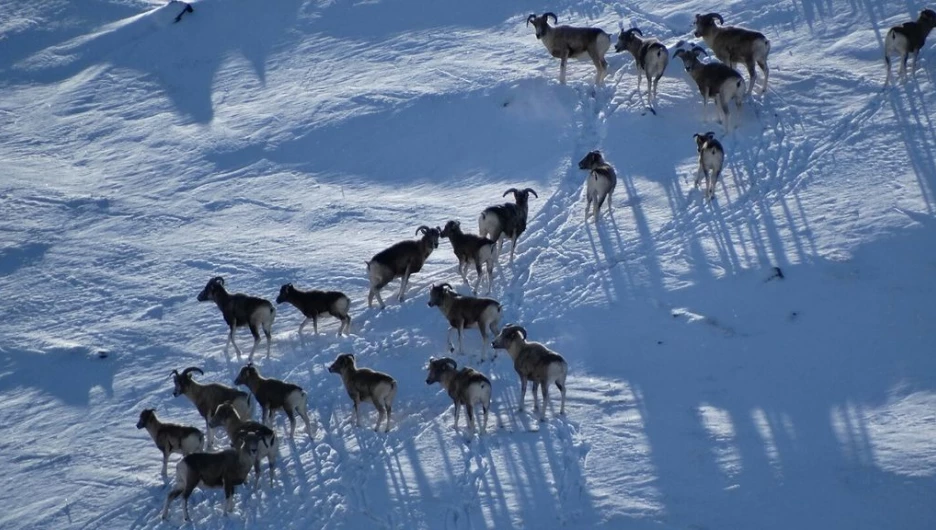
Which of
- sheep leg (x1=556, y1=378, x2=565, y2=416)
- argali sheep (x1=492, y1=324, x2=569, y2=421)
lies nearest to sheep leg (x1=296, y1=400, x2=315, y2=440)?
argali sheep (x1=492, y1=324, x2=569, y2=421)

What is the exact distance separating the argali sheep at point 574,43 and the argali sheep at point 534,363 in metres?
8.71

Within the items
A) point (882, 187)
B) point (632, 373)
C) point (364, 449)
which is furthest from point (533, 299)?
point (882, 187)

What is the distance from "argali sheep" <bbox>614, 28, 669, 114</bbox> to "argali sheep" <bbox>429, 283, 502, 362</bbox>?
→ 23.1ft

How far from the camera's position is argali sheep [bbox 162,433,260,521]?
53.2 ft

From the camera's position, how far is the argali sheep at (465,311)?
1823cm

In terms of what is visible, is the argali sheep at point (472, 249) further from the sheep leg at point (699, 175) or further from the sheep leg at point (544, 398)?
the sheep leg at point (699, 175)

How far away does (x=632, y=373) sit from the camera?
699 inches

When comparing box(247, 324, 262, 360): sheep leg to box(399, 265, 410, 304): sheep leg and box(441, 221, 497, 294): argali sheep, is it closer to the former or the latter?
box(399, 265, 410, 304): sheep leg

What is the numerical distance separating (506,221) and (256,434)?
5.69m

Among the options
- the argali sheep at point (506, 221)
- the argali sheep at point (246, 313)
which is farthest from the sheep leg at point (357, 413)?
the argali sheep at point (506, 221)

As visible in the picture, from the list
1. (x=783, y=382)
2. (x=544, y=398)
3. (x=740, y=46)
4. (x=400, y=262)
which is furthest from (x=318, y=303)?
(x=740, y=46)

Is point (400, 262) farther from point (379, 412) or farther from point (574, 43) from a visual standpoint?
point (574, 43)

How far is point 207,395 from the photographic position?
1795cm

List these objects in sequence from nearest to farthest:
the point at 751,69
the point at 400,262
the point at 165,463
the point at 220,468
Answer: the point at 220,468
the point at 165,463
the point at 400,262
the point at 751,69
